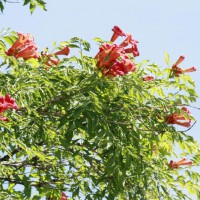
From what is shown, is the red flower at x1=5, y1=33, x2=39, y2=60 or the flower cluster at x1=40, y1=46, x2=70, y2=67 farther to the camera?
the flower cluster at x1=40, y1=46, x2=70, y2=67

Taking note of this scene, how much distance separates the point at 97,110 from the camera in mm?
4953

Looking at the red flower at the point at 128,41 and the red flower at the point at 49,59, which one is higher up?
the red flower at the point at 128,41

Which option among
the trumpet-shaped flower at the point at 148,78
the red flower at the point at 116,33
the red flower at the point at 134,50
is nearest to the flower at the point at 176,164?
the trumpet-shaped flower at the point at 148,78

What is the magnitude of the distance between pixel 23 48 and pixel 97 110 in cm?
99

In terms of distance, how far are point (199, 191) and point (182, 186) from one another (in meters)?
0.26

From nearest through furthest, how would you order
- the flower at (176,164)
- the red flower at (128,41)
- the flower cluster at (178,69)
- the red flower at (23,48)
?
the red flower at (23,48) → the red flower at (128,41) → the flower cluster at (178,69) → the flower at (176,164)

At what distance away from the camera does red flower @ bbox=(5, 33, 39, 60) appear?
5027 millimetres

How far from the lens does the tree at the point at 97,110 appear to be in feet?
16.4

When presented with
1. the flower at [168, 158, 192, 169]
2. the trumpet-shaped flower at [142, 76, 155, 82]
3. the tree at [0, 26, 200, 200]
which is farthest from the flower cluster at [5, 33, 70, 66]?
the flower at [168, 158, 192, 169]

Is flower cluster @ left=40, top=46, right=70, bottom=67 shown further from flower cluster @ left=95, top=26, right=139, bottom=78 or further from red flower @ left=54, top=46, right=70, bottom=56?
flower cluster @ left=95, top=26, right=139, bottom=78

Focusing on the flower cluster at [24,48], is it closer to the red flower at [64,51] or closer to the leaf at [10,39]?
the leaf at [10,39]

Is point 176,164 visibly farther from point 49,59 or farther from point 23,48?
point 23,48

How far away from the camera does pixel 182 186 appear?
287 inches

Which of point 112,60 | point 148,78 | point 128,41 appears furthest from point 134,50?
point 112,60
